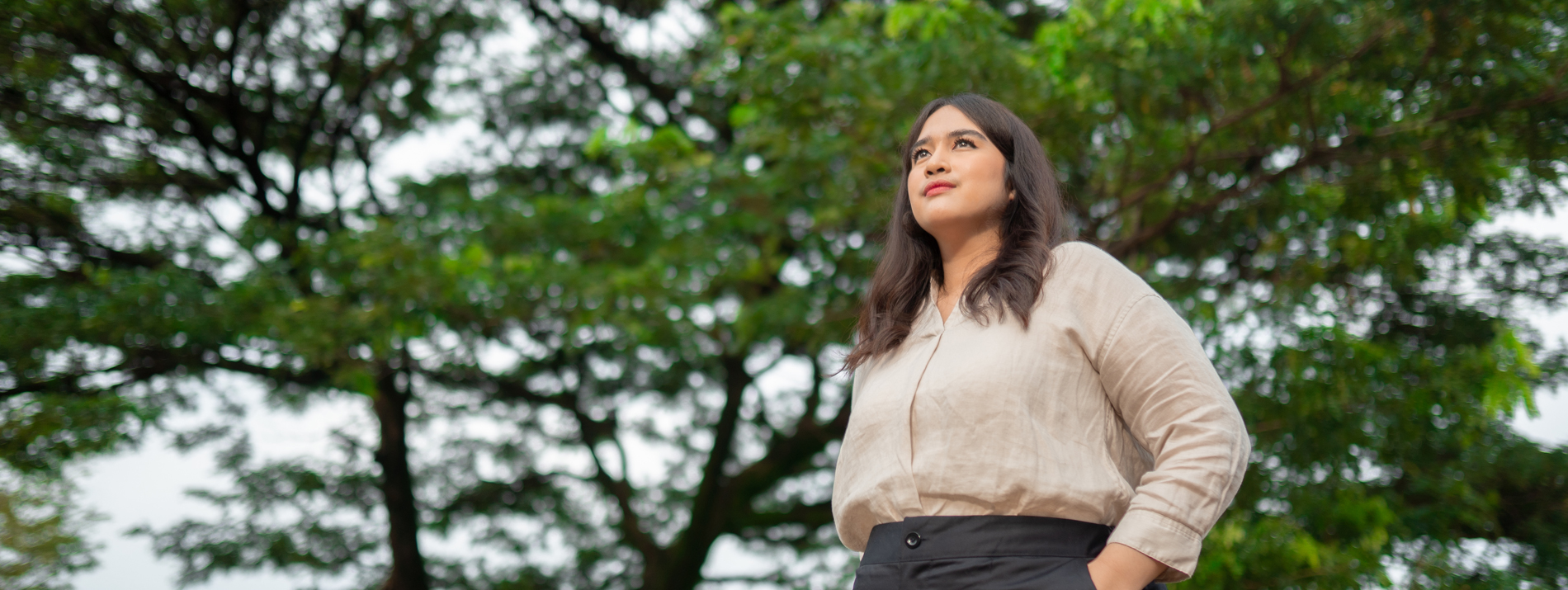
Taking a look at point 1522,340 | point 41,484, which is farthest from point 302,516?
point 1522,340

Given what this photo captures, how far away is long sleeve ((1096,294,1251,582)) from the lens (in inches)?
47.4

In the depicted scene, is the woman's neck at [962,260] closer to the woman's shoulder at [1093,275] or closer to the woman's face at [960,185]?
the woman's face at [960,185]

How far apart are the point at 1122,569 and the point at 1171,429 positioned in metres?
0.18

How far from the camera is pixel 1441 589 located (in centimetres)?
411

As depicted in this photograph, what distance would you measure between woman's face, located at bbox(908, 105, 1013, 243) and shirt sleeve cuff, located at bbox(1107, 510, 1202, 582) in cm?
52

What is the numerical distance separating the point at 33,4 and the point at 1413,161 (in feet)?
22.5

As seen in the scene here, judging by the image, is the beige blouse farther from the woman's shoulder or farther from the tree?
the tree

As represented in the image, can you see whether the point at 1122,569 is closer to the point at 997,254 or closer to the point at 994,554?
the point at 994,554

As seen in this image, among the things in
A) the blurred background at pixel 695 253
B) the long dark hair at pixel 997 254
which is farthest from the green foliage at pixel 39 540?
the long dark hair at pixel 997 254

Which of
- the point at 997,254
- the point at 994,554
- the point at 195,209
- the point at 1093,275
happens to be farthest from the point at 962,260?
the point at 195,209

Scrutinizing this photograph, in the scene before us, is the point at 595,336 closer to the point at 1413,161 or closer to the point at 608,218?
the point at 608,218

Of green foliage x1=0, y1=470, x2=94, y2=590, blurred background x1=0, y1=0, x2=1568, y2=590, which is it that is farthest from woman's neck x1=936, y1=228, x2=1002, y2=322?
green foliage x1=0, y1=470, x2=94, y2=590

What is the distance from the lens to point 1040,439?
128 cm

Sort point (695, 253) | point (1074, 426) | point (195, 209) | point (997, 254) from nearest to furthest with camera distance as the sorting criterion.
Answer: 1. point (1074, 426)
2. point (997, 254)
3. point (695, 253)
4. point (195, 209)
